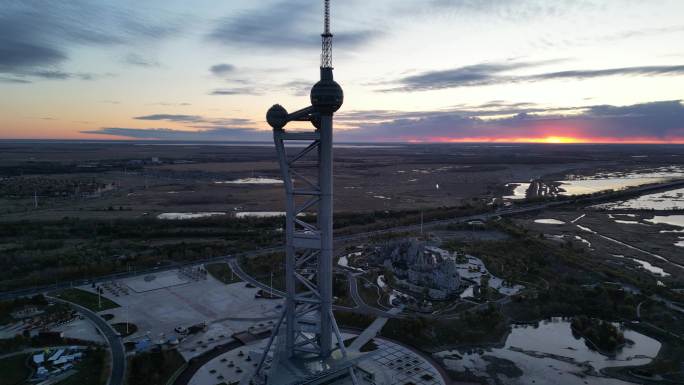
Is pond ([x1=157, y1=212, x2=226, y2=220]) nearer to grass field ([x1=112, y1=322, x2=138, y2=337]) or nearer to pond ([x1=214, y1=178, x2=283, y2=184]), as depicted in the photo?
grass field ([x1=112, y1=322, x2=138, y2=337])

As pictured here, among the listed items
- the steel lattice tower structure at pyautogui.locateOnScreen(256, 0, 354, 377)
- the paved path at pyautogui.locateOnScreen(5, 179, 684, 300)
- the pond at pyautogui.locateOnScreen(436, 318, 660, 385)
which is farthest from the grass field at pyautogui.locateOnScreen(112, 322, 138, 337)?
the pond at pyautogui.locateOnScreen(436, 318, 660, 385)

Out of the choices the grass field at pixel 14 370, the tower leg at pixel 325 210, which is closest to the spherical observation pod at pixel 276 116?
the tower leg at pixel 325 210

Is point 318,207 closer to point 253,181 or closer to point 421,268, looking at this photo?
point 421,268

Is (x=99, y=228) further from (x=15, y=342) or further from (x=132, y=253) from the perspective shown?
(x=15, y=342)

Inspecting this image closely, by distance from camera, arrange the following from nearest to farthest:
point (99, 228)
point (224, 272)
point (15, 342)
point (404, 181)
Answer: point (15, 342)
point (224, 272)
point (99, 228)
point (404, 181)

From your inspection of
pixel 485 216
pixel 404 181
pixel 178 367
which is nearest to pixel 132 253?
pixel 178 367

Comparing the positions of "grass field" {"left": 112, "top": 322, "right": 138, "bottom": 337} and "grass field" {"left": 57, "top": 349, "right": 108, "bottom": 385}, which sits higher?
"grass field" {"left": 112, "top": 322, "right": 138, "bottom": 337}

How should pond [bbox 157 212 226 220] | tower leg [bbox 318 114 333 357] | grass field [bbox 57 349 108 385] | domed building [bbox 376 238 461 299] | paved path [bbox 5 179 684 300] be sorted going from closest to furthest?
tower leg [bbox 318 114 333 357] → grass field [bbox 57 349 108 385] → paved path [bbox 5 179 684 300] → domed building [bbox 376 238 461 299] → pond [bbox 157 212 226 220]

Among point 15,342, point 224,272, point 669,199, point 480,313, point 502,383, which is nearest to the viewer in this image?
point 502,383
